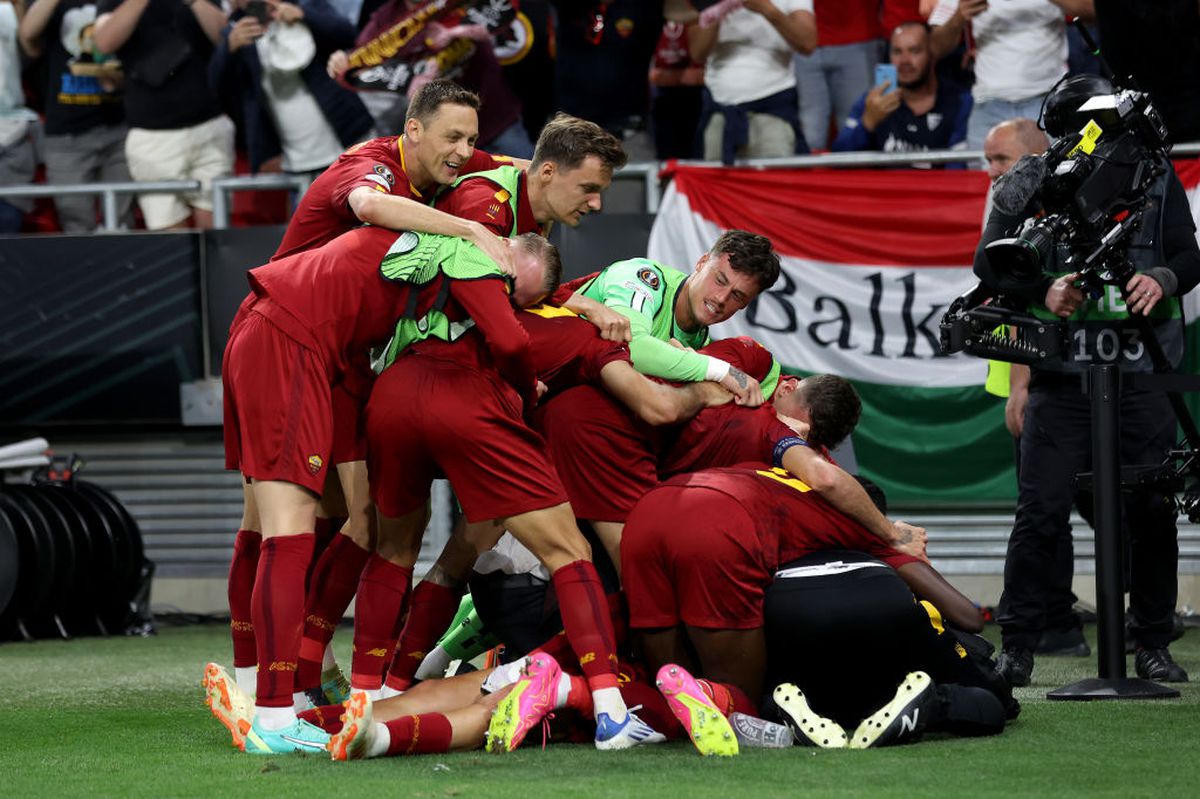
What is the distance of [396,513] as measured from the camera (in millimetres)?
5555

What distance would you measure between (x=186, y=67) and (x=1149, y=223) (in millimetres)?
6289

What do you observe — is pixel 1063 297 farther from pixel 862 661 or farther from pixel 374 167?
pixel 374 167

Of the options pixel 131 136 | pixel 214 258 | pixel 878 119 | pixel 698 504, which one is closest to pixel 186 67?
pixel 131 136

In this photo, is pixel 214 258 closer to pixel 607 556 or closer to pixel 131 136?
pixel 131 136

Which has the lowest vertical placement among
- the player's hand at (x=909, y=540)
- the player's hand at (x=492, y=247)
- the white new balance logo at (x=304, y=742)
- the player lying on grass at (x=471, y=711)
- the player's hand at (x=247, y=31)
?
the white new balance logo at (x=304, y=742)

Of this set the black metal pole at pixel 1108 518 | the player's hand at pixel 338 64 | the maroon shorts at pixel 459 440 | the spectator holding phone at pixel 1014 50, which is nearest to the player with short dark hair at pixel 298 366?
the maroon shorts at pixel 459 440

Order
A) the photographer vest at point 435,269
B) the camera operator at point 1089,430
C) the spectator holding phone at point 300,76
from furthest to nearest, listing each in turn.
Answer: the spectator holding phone at point 300,76
the camera operator at point 1089,430
the photographer vest at point 435,269

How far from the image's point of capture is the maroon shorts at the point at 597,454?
5832 millimetres

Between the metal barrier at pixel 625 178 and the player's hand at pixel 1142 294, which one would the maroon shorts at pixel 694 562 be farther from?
the metal barrier at pixel 625 178

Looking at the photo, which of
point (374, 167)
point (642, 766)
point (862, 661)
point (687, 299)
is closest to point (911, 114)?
point (687, 299)

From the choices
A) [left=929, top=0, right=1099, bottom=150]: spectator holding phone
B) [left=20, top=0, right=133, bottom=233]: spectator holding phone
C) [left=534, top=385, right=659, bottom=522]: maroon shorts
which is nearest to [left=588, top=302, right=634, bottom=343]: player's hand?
[left=534, top=385, right=659, bottom=522]: maroon shorts

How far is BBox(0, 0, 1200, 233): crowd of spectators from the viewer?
979cm

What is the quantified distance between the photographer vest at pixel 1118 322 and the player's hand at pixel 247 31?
536 centimetres

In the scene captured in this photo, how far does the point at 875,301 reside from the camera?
9.91 meters
